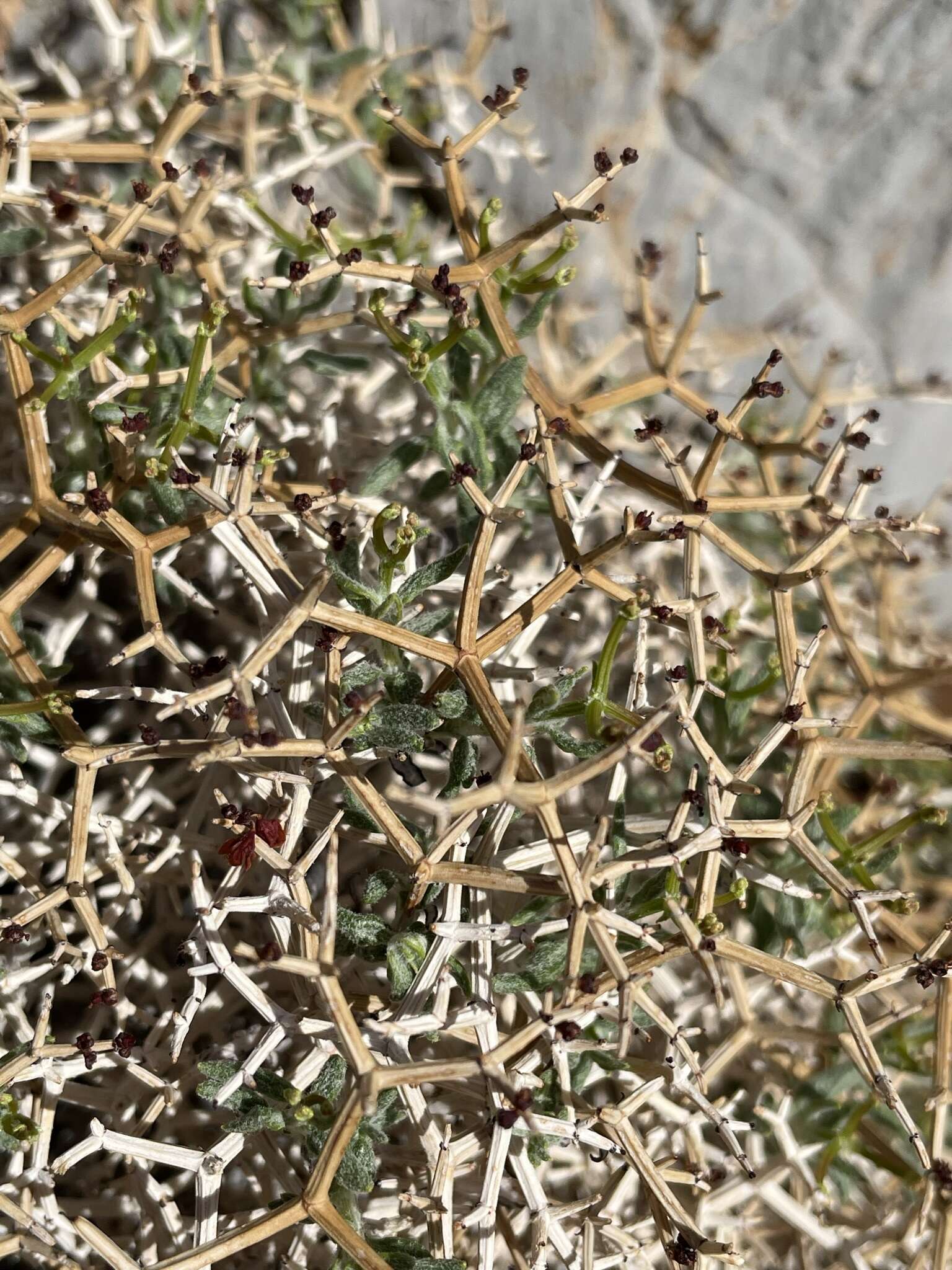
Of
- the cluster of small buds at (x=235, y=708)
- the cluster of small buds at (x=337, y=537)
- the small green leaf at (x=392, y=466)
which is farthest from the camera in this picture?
the small green leaf at (x=392, y=466)

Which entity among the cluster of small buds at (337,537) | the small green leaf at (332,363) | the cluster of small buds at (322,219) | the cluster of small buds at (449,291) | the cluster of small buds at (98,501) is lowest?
the cluster of small buds at (98,501)

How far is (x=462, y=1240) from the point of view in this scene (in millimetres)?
698

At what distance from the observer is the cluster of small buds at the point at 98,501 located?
1.87 feet

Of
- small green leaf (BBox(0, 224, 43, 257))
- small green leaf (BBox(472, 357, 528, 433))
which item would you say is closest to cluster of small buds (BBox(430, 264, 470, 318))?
small green leaf (BBox(472, 357, 528, 433))

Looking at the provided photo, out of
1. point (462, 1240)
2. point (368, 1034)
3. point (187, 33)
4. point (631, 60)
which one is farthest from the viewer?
point (631, 60)

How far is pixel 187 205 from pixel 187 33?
0.93 feet

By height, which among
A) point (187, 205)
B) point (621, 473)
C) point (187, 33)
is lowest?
point (621, 473)

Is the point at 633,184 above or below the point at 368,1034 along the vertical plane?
above

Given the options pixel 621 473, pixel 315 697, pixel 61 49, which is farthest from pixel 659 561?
pixel 61 49

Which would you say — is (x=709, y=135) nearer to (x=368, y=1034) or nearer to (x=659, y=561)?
(x=659, y=561)

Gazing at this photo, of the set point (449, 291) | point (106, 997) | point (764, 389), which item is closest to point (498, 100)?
point (449, 291)

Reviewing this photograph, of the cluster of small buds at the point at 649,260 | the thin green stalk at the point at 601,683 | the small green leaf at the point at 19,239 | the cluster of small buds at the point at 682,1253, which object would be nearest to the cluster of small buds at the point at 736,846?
the thin green stalk at the point at 601,683

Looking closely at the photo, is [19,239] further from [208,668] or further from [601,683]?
[601,683]

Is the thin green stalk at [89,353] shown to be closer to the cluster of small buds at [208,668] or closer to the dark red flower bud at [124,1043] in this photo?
the cluster of small buds at [208,668]
